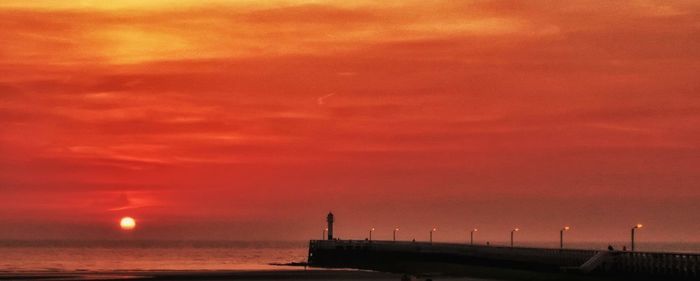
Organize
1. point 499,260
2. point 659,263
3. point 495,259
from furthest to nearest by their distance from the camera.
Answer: point 495,259 → point 499,260 → point 659,263

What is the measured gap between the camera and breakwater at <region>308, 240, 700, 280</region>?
71556 millimetres

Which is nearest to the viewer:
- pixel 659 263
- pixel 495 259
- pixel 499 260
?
pixel 659 263

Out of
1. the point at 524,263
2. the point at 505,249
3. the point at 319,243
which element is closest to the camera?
the point at 524,263

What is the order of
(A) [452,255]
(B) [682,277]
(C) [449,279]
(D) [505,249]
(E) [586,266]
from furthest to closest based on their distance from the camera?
(A) [452,255] < (D) [505,249] < (C) [449,279] < (E) [586,266] < (B) [682,277]

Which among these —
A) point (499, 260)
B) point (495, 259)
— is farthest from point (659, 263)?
point (495, 259)

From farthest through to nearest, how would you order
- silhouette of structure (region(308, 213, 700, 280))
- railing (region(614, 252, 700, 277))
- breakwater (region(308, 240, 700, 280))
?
silhouette of structure (region(308, 213, 700, 280)) → breakwater (region(308, 240, 700, 280)) → railing (region(614, 252, 700, 277))

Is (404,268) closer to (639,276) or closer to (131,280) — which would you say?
(131,280)

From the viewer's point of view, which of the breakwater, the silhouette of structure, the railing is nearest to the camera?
the railing

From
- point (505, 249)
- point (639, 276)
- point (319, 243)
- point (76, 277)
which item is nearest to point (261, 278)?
point (76, 277)

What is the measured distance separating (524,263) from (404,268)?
27.8 m

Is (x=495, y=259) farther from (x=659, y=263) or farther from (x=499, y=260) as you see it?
(x=659, y=263)

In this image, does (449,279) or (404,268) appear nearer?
(449,279)

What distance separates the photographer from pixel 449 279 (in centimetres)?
9056

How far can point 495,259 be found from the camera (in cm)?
10856
